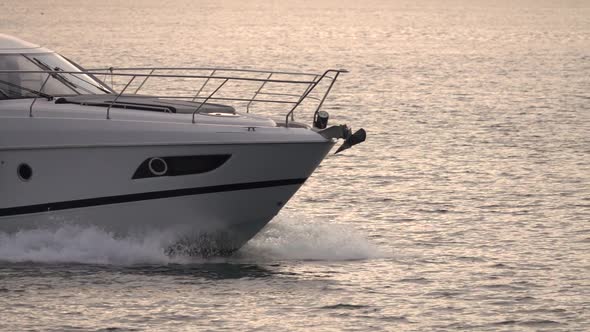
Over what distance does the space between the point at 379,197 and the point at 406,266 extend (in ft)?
19.9

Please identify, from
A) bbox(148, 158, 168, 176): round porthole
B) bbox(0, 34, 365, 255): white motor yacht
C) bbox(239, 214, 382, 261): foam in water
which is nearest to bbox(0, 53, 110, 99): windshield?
bbox(0, 34, 365, 255): white motor yacht

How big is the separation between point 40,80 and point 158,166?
2.43 meters

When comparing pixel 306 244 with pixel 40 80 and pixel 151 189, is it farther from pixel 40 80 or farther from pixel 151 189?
pixel 40 80

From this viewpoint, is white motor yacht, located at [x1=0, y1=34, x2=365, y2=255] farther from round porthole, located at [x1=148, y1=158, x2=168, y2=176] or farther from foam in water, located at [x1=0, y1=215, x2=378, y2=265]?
foam in water, located at [x1=0, y1=215, x2=378, y2=265]

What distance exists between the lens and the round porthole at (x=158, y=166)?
16766 mm

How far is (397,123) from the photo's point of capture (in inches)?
1476

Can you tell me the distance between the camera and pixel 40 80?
1809 cm

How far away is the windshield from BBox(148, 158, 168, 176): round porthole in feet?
6.59

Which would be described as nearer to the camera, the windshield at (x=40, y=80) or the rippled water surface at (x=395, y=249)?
the rippled water surface at (x=395, y=249)

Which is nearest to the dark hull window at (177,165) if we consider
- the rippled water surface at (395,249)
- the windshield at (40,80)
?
the rippled water surface at (395,249)

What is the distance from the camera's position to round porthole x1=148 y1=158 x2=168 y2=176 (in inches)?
660

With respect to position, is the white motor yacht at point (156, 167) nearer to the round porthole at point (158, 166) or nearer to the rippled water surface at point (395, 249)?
the round porthole at point (158, 166)

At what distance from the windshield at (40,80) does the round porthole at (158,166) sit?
6.59ft

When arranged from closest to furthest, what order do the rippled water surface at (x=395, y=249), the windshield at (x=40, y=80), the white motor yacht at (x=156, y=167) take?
the rippled water surface at (x=395, y=249) → the white motor yacht at (x=156, y=167) → the windshield at (x=40, y=80)
